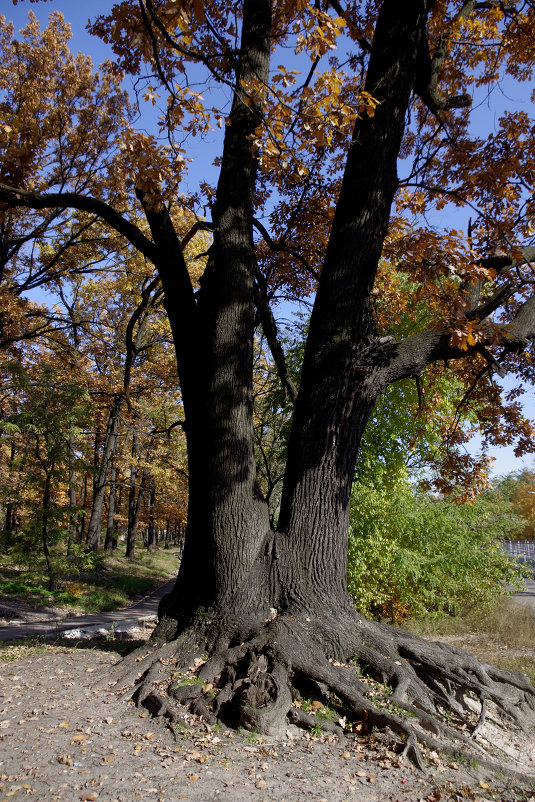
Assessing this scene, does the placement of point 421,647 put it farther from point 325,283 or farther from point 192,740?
point 325,283

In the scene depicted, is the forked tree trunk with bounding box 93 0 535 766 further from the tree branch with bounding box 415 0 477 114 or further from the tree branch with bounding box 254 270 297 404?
the tree branch with bounding box 254 270 297 404

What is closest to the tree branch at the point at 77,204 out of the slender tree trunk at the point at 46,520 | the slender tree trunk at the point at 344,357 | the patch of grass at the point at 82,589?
the slender tree trunk at the point at 344,357

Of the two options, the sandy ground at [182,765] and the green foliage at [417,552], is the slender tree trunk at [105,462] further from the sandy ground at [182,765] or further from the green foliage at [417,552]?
the sandy ground at [182,765]

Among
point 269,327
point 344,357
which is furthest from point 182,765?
point 269,327

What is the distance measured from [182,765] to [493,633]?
8.52 m

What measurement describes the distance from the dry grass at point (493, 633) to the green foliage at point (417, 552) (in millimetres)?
354

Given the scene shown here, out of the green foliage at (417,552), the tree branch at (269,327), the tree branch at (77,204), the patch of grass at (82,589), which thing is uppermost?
the tree branch at (77,204)

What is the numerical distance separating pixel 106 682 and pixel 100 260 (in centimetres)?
1216

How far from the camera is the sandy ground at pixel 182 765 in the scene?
2.82 meters

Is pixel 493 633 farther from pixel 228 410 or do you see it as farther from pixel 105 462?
pixel 105 462

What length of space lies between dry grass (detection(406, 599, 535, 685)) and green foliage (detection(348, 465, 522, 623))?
0.35 m

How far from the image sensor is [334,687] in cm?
384

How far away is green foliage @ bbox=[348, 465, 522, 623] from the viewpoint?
909 cm

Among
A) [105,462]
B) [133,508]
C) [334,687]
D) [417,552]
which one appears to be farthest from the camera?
[133,508]
